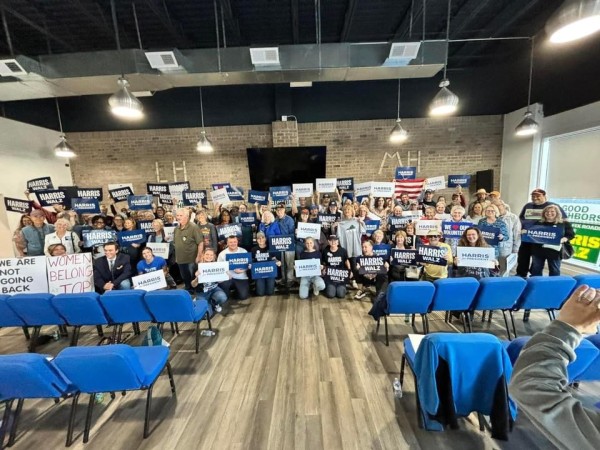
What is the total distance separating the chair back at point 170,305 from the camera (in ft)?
9.68

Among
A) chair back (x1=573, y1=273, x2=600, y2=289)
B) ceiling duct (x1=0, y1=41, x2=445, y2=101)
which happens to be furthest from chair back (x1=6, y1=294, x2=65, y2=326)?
chair back (x1=573, y1=273, x2=600, y2=289)

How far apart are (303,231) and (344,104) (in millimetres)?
5124

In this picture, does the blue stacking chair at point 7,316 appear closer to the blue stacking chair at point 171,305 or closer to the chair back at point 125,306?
the chair back at point 125,306

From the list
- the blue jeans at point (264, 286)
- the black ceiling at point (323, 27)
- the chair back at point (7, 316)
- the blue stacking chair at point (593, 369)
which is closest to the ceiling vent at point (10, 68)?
the black ceiling at point (323, 27)

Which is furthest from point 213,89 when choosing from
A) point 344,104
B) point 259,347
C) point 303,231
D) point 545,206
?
point 545,206

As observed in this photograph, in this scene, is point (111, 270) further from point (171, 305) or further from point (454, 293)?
point (454, 293)

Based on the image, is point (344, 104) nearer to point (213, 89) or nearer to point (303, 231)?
point (213, 89)

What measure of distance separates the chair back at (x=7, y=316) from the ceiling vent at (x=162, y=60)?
4.18 meters

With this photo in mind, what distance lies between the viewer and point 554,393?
752 mm

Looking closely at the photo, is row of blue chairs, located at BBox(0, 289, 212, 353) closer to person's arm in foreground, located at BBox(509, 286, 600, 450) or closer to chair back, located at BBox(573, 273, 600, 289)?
person's arm in foreground, located at BBox(509, 286, 600, 450)

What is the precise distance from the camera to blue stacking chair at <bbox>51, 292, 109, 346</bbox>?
9.86ft

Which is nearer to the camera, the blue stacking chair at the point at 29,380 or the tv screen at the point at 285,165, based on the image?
the blue stacking chair at the point at 29,380

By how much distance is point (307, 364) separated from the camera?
295cm

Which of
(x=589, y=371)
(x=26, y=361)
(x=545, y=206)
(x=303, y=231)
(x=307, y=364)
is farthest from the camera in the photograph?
(x=303, y=231)
